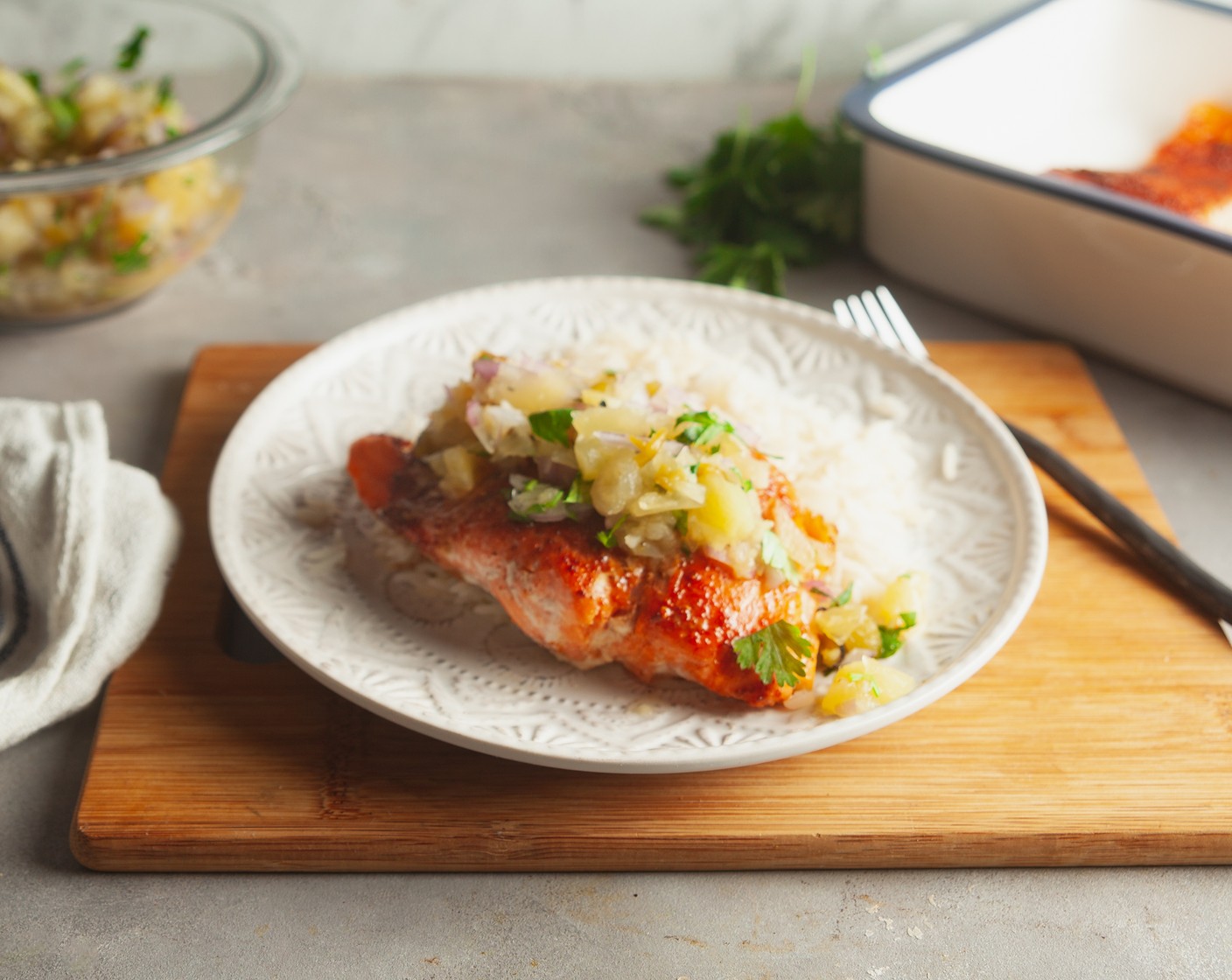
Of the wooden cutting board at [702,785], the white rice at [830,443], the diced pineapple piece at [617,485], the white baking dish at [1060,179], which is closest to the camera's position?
the wooden cutting board at [702,785]

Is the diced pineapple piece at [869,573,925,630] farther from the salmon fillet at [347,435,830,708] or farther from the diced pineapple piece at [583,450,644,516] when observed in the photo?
the diced pineapple piece at [583,450,644,516]

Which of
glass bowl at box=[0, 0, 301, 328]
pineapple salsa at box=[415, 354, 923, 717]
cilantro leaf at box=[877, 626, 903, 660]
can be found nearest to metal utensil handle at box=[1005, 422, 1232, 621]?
pineapple salsa at box=[415, 354, 923, 717]

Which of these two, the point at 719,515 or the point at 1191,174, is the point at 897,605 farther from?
the point at 1191,174

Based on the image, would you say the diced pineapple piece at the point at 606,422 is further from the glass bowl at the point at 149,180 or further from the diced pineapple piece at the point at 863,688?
the glass bowl at the point at 149,180

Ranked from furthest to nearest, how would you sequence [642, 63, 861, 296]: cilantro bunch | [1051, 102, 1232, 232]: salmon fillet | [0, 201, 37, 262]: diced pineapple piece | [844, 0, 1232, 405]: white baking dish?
[642, 63, 861, 296]: cilantro bunch → [1051, 102, 1232, 232]: salmon fillet → [844, 0, 1232, 405]: white baking dish → [0, 201, 37, 262]: diced pineapple piece

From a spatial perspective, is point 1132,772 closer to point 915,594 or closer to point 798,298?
point 915,594

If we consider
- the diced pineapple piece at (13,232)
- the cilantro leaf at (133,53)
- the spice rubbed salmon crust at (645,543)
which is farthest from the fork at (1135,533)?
the cilantro leaf at (133,53)
